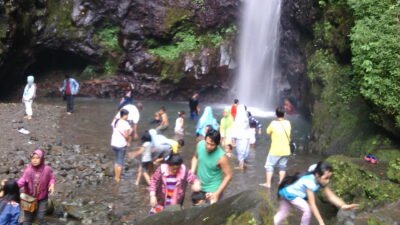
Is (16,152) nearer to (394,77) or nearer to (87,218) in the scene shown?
(87,218)

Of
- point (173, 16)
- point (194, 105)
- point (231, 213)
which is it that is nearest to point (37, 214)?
point (231, 213)

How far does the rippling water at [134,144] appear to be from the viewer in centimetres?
1006

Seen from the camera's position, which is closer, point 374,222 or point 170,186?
point 170,186

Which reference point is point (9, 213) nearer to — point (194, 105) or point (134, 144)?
point (134, 144)

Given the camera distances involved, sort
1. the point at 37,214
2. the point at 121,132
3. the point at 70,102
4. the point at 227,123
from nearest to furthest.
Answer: the point at 37,214 → the point at 121,132 → the point at 227,123 → the point at 70,102

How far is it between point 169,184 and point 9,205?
209 centimetres

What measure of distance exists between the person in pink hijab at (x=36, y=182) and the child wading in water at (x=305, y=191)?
Result: 11.3ft

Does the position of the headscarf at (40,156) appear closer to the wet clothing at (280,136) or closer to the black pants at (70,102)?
the wet clothing at (280,136)

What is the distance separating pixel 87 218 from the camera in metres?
8.79

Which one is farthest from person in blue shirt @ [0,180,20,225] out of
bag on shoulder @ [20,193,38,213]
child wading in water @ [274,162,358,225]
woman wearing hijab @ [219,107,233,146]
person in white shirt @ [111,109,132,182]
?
woman wearing hijab @ [219,107,233,146]

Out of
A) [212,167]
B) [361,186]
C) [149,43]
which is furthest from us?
[149,43]

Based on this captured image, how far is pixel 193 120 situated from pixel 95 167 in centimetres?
801

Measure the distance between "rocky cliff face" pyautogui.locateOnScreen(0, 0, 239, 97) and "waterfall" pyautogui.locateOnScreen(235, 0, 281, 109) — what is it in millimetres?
877

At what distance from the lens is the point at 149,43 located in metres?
28.8
